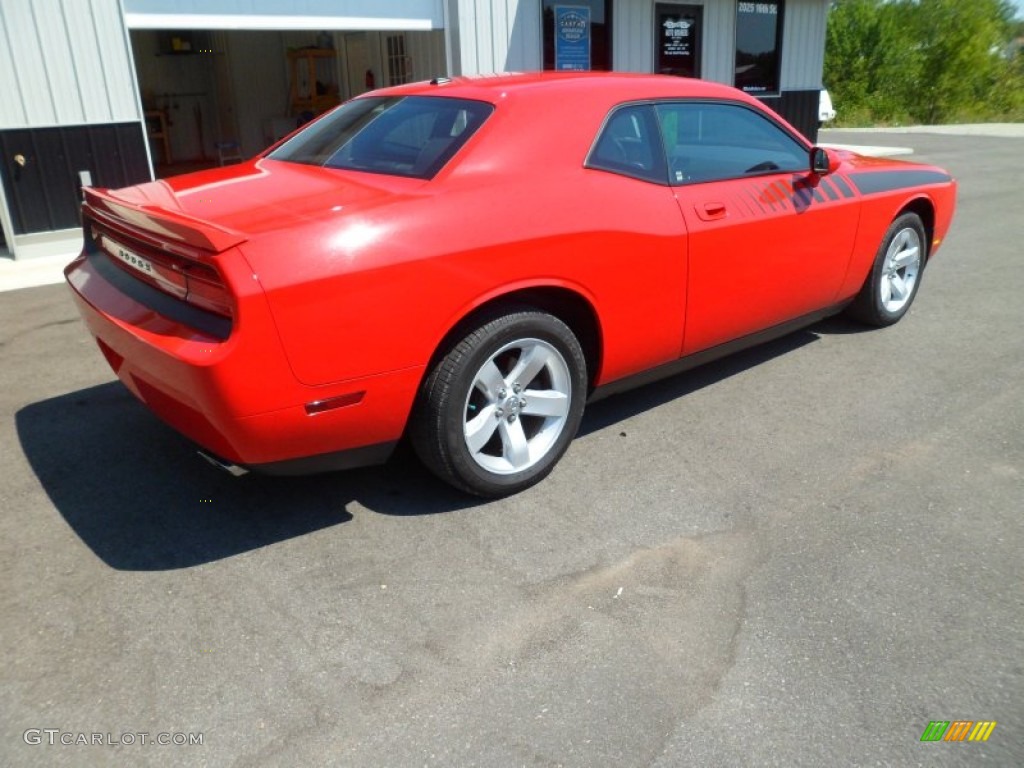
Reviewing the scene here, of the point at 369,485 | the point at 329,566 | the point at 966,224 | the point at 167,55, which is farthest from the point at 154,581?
the point at 167,55

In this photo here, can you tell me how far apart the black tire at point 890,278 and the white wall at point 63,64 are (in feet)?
22.3

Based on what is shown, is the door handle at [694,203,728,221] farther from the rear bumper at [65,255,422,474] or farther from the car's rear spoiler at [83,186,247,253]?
the car's rear spoiler at [83,186,247,253]

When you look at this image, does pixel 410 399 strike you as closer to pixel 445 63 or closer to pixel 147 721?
pixel 147 721

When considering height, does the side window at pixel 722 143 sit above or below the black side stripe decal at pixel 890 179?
above

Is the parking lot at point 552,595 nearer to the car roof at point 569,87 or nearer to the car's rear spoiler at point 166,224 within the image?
the car's rear spoiler at point 166,224

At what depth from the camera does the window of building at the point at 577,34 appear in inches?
413

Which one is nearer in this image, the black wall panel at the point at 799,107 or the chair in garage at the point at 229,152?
the chair in garage at the point at 229,152

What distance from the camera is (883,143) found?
64.8 ft

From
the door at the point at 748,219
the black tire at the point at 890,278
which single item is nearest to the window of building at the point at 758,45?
the black tire at the point at 890,278

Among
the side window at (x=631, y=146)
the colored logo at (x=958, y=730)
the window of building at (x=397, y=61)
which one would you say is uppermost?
the window of building at (x=397, y=61)

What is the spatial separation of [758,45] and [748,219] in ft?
35.3

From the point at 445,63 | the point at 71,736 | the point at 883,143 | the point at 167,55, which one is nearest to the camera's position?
the point at 71,736

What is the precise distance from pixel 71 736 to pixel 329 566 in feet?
3.14

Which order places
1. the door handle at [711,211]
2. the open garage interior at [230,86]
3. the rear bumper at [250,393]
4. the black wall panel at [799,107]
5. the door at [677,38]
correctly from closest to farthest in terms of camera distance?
1. the rear bumper at [250,393]
2. the door handle at [711,211]
3. the door at [677,38]
4. the open garage interior at [230,86]
5. the black wall panel at [799,107]
